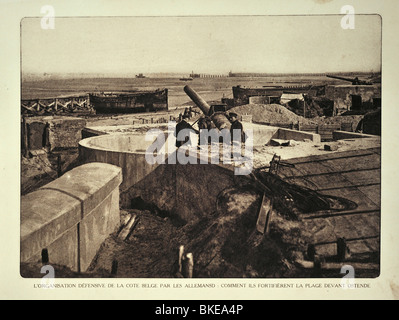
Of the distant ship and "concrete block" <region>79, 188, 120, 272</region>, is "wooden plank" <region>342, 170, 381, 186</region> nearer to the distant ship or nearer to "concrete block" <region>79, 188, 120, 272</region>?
the distant ship

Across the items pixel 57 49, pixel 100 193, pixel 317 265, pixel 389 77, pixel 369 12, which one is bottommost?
pixel 317 265

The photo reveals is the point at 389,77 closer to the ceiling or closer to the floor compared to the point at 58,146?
closer to the ceiling

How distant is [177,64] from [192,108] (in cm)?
71

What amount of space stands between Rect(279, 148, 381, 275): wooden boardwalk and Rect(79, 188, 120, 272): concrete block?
2274 mm

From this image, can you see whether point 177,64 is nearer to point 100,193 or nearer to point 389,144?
point 100,193

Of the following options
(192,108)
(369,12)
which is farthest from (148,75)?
(369,12)

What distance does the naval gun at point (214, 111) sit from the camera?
5.82 meters

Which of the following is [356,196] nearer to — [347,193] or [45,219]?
[347,193]

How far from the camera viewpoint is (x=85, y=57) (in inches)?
215

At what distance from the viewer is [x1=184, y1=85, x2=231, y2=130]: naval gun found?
5.82 meters

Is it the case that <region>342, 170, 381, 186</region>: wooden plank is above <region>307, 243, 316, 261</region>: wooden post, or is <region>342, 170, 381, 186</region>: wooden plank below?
above

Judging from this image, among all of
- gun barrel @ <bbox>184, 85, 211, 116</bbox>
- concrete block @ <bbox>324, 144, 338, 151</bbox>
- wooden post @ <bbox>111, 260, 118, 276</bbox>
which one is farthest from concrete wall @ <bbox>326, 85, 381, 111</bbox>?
wooden post @ <bbox>111, 260, 118, 276</bbox>

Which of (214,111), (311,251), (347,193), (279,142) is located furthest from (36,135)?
(347,193)

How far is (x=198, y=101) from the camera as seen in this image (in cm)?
585
